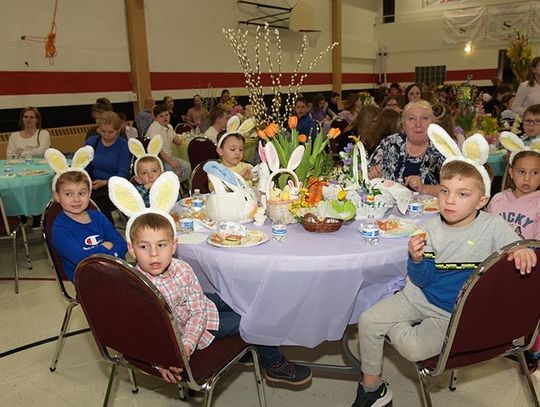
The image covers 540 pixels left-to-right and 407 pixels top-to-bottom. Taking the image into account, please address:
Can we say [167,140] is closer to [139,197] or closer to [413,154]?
[413,154]

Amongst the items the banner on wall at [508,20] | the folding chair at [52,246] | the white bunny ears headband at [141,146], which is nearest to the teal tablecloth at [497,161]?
the white bunny ears headband at [141,146]

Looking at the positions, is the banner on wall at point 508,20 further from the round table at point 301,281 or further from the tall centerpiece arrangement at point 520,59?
the round table at point 301,281

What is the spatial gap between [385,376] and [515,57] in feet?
31.6

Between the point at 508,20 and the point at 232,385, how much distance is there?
46.9 ft

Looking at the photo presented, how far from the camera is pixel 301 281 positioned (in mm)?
1894

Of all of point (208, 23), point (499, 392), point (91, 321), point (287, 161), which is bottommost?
point (499, 392)

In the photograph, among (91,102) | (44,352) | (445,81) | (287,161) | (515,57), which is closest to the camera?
(287,161)

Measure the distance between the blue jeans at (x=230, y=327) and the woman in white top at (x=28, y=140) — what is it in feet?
13.4

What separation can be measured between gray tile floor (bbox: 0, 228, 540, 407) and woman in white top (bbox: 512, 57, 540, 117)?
13.2 feet

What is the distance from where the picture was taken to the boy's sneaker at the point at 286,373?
235 centimetres

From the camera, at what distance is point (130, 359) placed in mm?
1817

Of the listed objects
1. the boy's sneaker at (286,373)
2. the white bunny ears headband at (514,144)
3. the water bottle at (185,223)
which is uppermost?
the white bunny ears headband at (514,144)

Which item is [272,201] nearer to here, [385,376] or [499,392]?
[385,376]

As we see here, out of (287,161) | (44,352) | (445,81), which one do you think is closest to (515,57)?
(445,81)
